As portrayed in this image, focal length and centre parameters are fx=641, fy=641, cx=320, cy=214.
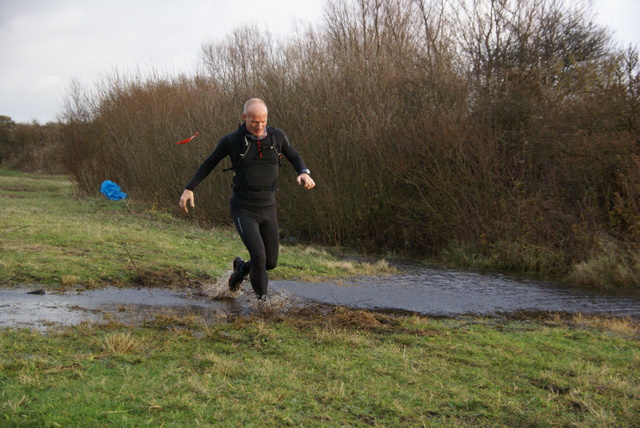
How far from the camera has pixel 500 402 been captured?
4.20m

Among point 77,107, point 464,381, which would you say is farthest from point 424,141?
point 77,107

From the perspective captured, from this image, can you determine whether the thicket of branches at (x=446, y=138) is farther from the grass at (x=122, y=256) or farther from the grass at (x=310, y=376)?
the grass at (x=310, y=376)

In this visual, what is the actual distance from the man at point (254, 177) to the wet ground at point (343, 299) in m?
0.72

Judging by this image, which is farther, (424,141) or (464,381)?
(424,141)

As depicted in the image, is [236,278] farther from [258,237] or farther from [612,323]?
[612,323]

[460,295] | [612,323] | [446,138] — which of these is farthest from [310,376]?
[446,138]

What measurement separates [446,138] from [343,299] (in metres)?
8.42

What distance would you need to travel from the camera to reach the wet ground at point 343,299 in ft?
21.5

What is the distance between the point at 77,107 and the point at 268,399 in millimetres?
25690

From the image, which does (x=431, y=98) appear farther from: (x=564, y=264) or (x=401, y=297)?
(x=401, y=297)

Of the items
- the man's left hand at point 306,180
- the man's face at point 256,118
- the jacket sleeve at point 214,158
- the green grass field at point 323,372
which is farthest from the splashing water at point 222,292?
the man's face at point 256,118

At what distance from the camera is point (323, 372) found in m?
4.71

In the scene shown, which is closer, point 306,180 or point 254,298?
point 306,180

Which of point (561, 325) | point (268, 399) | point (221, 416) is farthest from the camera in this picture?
point (561, 325)
